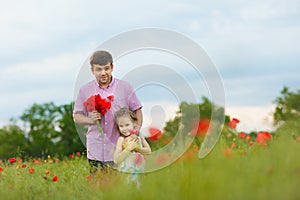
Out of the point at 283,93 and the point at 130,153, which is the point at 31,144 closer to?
the point at 283,93

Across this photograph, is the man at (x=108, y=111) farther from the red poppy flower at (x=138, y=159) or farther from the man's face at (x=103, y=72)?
the red poppy flower at (x=138, y=159)

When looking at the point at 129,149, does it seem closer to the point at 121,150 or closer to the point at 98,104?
the point at 121,150

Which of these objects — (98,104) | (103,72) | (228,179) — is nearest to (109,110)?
(98,104)

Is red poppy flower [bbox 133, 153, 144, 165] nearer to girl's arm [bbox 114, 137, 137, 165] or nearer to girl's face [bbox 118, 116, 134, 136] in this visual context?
girl's arm [bbox 114, 137, 137, 165]

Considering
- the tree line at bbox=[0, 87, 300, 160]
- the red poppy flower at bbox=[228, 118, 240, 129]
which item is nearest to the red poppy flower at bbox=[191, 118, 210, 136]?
the red poppy flower at bbox=[228, 118, 240, 129]

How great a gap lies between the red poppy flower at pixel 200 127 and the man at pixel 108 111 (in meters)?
0.70

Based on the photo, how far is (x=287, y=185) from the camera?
3.84 meters

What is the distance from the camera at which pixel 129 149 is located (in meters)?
6.21

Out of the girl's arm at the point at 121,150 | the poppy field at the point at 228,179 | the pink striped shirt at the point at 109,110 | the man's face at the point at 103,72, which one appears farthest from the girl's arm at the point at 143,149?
the man's face at the point at 103,72

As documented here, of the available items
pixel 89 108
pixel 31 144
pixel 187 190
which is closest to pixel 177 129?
pixel 89 108

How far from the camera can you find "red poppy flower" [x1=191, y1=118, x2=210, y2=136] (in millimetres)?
6332

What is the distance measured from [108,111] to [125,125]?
1.17ft

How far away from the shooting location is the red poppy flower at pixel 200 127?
6.33 metres

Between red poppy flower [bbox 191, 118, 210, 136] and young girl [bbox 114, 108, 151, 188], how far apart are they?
68 cm
